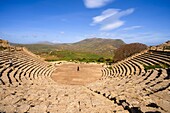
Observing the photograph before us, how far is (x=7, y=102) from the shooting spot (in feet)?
21.3

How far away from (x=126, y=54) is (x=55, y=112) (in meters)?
27.0

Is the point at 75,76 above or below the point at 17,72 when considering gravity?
below

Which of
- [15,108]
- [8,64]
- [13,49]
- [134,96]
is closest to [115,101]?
[134,96]

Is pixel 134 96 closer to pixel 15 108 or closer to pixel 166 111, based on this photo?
pixel 166 111

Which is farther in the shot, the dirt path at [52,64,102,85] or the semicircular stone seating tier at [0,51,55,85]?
the dirt path at [52,64,102,85]

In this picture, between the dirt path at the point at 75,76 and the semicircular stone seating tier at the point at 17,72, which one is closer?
the semicircular stone seating tier at the point at 17,72

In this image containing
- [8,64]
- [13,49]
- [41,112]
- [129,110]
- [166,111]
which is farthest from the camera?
[13,49]

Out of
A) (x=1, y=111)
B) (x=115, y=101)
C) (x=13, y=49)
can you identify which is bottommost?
(x=115, y=101)

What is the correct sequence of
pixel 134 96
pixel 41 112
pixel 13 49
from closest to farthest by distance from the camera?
pixel 41 112, pixel 134 96, pixel 13 49

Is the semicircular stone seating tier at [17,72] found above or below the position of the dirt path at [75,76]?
above

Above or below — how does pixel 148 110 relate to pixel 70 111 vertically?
above

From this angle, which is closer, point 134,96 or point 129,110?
point 129,110

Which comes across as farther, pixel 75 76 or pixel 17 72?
pixel 75 76

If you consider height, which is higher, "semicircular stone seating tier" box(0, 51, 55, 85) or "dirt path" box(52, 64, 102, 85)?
"semicircular stone seating tier" box(0, 51, 55, 85)
